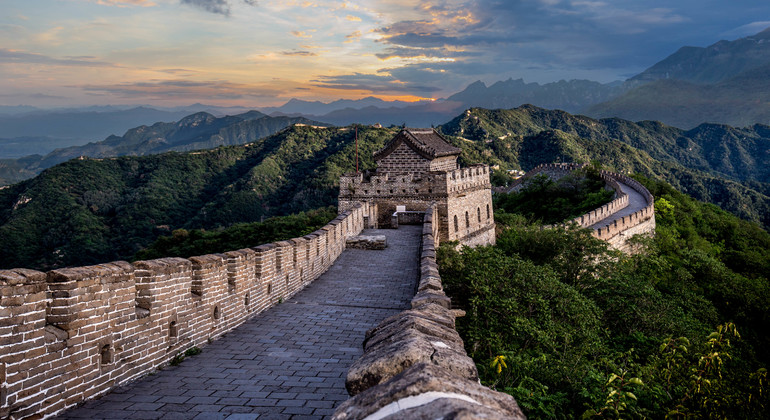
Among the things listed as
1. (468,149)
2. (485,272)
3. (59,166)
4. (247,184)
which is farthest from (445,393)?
(468,149)

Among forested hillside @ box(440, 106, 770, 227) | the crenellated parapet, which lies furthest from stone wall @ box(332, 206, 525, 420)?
forested hillside @ box(440, 106, 770, 227)

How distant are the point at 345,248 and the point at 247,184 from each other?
2147 inches

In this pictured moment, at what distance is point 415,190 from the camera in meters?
18.2

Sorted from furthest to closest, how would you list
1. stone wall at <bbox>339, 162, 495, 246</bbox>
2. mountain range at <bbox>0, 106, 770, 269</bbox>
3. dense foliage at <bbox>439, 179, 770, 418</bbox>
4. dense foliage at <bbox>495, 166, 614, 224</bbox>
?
mountain range at <bbox>0, 106, 770, 269</bbox> → dense foliage at <bbox>495, 166, 614, 224</bbox> → stone wall at <bbox>339, 162, 495, 246</bbox> → dense foliage at <bbox>439, 179, 770, 418</bbox>

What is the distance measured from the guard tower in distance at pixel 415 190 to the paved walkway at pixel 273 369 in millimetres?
9313

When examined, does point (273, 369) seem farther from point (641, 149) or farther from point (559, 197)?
point (641, 149)

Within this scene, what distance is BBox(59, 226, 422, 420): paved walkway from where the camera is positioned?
12.6ft

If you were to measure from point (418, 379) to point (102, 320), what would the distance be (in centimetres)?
331

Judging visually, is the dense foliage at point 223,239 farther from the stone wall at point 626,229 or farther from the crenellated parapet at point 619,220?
the stone wall at point 626,229

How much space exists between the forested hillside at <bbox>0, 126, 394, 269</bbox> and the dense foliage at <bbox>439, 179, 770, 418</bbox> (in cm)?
4178

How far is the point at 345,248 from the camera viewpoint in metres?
13.6

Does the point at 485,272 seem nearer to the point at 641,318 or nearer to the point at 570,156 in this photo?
the point at 641,318

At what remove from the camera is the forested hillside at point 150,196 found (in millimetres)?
47219

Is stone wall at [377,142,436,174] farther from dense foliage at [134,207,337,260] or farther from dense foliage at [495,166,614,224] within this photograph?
dense foliage at [495,166,614,224]
